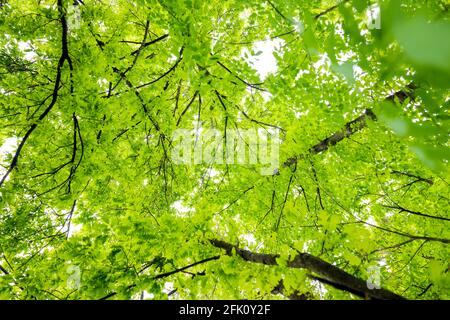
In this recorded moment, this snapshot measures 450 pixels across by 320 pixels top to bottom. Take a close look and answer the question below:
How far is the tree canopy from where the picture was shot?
104 centimetres

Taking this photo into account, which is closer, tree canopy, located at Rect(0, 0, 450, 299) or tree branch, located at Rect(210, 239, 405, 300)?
tree canopy, located at Rect(0, 0, 450, 299)

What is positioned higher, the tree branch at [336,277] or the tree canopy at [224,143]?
the tree canopy at [224,143]

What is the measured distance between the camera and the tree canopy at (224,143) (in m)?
1.04

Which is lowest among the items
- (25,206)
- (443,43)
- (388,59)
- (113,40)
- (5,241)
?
(443,43)

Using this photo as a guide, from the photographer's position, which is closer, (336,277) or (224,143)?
(336,277)

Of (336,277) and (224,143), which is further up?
(224,143)

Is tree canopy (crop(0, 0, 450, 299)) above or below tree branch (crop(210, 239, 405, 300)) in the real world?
above

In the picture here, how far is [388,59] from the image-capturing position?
0.62 m

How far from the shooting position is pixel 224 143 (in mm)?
4621
